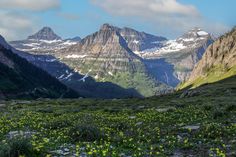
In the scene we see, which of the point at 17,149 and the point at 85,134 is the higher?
the point at 17,149

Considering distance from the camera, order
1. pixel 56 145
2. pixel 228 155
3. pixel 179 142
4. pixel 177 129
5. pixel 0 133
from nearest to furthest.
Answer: pixel 228 155 → pixel 56 145 → pixel 179 142 → pixel 0 133 → pixel 177 129

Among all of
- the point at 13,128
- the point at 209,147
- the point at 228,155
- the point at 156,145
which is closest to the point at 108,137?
the point at 156,145

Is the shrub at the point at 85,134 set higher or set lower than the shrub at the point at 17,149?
lower

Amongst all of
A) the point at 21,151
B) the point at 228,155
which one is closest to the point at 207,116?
the point at 228,155

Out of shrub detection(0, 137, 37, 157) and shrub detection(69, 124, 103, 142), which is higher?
shrub detection(0, 137, 37, 157)

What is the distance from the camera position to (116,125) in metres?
31.4

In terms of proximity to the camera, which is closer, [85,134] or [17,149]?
[17,149]

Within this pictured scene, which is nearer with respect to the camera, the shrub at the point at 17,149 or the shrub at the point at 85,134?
the shrub at the point at 17,149

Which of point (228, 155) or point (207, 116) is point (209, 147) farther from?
point (207, 116)

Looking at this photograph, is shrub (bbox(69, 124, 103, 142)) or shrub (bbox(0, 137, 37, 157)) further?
shrub (bbox(69, 124, 103, 142))

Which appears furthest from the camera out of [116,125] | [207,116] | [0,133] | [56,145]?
[207,116]

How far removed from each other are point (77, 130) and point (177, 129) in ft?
26.9

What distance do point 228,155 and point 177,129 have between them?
31.8ft

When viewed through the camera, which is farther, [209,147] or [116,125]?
[116,125]
